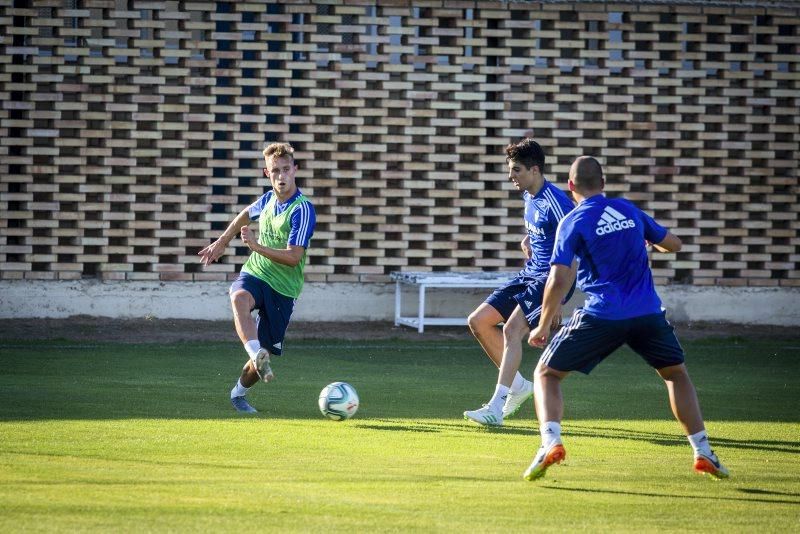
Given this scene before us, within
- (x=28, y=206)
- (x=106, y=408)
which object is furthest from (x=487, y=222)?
(x=106, y=408)

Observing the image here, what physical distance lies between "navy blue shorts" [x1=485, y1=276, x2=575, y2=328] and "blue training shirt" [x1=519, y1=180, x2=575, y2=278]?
73 mm

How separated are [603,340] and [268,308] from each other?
3.54 m

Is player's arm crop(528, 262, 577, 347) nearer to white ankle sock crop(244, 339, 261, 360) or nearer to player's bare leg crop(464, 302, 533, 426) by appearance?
player's bare leg crop(464, 302, 533, 426)

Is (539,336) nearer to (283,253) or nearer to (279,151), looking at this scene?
(283,253)

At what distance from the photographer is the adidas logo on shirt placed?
7.09 meters

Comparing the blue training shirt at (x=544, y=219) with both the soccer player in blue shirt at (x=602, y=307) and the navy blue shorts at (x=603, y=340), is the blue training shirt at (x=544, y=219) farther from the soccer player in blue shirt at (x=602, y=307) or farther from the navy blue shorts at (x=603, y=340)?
the navy blue shorts at (x=603, y=340)

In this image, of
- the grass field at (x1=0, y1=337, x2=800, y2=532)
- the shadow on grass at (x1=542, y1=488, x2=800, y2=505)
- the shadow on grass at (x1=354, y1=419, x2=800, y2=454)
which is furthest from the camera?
the shadow on grass at (x1=354, y1=419, x2=800, y2=454)

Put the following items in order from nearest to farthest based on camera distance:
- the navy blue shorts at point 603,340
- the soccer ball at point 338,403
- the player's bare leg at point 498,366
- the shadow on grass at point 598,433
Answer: the navy blue shorts at point 603,340 → the shadow on grass at point 598,433 → the soccer ball at point 338,403 → the player's bare leg at point 498,366

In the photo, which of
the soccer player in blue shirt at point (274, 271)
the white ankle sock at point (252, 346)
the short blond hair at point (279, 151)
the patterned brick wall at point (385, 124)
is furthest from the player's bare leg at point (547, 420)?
the patterned brick wall at point (385, 124)

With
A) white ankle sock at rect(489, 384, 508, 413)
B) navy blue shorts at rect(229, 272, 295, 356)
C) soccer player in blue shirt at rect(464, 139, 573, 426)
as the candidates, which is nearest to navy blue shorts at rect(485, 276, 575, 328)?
soccer player in blue shirt at rect(464, 139, 573, 426)

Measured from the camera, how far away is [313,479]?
22.6ft

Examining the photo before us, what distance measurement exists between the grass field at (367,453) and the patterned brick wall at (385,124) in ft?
13.4

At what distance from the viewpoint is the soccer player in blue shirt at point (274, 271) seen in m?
9.78

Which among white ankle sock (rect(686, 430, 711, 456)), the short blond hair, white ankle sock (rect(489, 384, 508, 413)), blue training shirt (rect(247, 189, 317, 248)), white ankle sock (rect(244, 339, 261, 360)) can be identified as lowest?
white ankle sock (rect(489, 384, 508, 413))
